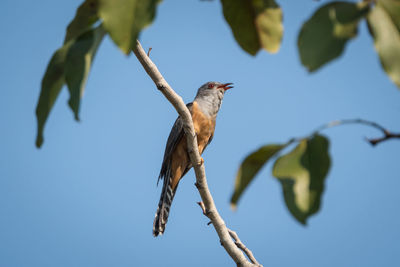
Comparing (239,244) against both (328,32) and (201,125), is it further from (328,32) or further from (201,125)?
(328,32)

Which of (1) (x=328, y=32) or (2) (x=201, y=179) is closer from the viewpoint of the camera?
(1) (x=328, y=32)

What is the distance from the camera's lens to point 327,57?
0.81m

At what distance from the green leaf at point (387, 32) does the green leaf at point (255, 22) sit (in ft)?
0.97

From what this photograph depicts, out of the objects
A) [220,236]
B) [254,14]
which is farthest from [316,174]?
[220,236]

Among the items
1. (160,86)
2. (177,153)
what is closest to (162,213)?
(177,153)

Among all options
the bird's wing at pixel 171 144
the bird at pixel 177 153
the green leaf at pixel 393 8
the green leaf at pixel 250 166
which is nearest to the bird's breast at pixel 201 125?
the bird at pixel 177 153

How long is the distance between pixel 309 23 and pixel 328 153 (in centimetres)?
29

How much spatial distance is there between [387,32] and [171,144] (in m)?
5.53

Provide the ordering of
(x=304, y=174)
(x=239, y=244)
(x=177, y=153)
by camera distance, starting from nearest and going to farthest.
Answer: (x=304, y=174), (x=239, y=244), (x=177, y=153)

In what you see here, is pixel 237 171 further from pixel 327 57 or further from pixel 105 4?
pixel 105 4

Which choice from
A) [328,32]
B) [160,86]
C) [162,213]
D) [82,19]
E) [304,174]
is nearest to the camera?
[328,32]

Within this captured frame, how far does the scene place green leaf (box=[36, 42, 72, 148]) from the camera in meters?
0.96

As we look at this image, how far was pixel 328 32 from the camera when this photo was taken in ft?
2.80

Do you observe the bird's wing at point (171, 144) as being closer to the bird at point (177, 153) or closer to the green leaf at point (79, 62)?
the bird at point (177, 153)
